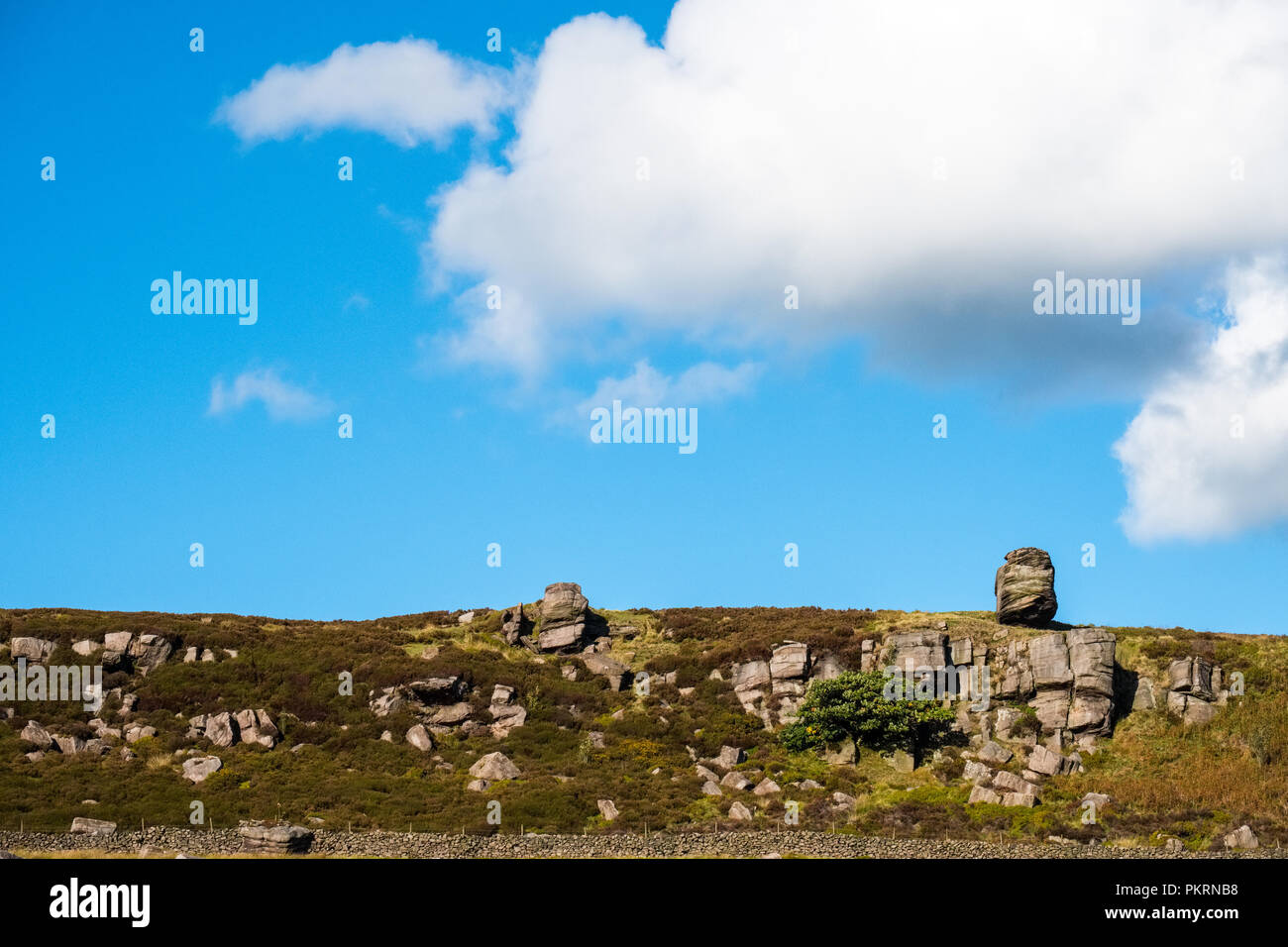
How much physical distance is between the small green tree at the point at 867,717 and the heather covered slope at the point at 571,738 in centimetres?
123

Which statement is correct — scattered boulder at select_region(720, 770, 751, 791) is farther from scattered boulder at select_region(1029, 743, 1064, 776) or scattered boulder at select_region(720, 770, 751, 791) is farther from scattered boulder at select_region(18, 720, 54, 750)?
scattered boulder at select_region(18, 720, 54, 750)

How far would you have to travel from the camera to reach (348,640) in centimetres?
7950

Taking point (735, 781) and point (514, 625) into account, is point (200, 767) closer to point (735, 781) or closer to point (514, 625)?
point (514, 625)

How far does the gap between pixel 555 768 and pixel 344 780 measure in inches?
443

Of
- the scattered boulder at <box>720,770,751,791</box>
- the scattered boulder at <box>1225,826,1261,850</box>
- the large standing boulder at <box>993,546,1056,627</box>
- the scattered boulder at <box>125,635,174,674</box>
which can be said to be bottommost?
the scattered boulder at <box>1225,826,1261,850</box>

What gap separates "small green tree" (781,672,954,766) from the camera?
61.0 m

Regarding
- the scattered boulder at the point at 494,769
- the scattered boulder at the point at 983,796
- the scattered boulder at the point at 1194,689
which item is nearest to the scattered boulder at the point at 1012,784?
the scattered boulder at the point at 983,796

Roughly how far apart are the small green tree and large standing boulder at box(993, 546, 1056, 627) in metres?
10.6

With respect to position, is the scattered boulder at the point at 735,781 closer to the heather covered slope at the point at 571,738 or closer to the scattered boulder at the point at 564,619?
the heather covered slope at the point at 571,738

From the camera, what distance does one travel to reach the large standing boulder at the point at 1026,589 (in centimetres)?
6956

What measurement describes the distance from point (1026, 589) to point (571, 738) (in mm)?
29877
